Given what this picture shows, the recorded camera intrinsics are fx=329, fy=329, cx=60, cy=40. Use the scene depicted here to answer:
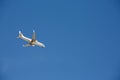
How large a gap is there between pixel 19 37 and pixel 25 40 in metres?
2.16

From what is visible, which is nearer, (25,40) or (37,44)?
(25,40)

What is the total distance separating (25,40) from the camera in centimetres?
9806

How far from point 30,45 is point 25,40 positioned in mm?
2153

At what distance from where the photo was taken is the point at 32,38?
320 feet

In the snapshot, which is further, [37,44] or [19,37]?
[37,44]

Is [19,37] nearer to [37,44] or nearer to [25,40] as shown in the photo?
[25,40]

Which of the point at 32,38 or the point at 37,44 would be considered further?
the point at 37,44

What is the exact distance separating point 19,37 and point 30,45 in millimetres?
4232

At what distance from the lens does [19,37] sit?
3819 inches

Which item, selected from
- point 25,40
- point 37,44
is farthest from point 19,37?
point 37,44

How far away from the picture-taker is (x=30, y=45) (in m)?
98.6

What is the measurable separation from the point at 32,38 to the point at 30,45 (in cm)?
242

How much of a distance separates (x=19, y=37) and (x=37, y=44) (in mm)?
9812
